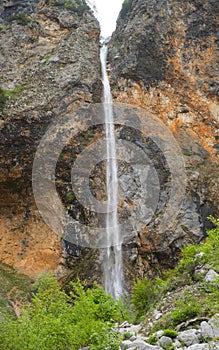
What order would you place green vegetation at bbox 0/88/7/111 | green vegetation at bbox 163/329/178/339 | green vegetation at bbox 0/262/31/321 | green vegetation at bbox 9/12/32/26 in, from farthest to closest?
green vegetation at bbox 9/12/32/26 → green vegetation at bbox 0/88/7/111 → green vegetation at bbox 0/262/31/321 → green vegetation at bbox 163/329/178/339

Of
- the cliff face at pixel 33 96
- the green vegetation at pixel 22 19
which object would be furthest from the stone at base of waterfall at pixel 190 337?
the green vegetation at pixel 22 19

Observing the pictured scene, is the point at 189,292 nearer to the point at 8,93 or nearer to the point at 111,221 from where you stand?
the point at 111,221

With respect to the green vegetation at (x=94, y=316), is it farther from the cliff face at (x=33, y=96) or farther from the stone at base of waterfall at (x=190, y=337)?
the cliff face at (x=33, y=96)

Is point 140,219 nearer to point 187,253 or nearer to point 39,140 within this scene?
point 187,253

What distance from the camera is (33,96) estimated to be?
28656 millimetres

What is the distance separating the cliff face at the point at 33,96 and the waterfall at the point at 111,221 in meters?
1.62

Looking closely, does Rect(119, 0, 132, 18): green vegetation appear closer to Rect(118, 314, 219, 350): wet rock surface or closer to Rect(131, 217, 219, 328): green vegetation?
Rect(131, 217, 219, 328): green vegetation

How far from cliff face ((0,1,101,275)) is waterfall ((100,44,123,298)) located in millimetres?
1622

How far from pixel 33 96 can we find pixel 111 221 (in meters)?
10.9

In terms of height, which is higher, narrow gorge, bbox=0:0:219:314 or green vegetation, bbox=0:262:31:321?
narrow gorge, bbox=0:0:219:314

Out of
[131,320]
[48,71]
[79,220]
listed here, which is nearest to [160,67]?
[48,71]

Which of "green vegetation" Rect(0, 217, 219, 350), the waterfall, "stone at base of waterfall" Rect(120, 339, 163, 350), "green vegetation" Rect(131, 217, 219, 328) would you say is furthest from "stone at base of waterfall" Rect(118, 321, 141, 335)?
the waterfall

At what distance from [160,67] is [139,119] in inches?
204

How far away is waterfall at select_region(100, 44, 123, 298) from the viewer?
2323 centimetres
